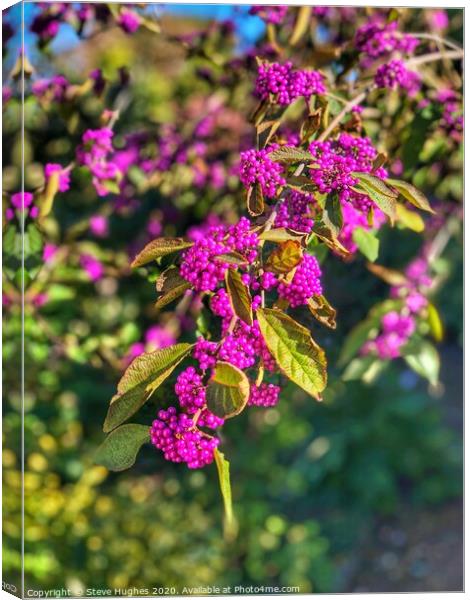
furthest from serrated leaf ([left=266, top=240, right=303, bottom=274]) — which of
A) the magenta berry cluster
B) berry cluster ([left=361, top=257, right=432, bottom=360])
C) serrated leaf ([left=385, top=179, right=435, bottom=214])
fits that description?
berry cluster ([left=361, top=257, right=432, bottom=360])

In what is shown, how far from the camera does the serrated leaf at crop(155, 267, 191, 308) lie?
0.78m

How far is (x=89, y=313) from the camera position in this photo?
199cm

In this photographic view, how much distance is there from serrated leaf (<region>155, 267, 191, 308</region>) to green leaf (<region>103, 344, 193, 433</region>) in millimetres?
50

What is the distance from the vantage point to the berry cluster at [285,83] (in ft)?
3.22

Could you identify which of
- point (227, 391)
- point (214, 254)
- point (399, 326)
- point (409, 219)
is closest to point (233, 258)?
point (214, 254)

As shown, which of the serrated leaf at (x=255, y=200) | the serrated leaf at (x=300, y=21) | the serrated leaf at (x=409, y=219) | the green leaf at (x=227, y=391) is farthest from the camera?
the serrated leaf at (x=300, y=21)

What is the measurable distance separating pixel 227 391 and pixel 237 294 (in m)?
0.09

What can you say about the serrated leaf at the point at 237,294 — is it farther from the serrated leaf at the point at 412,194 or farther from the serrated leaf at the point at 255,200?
the serrated leaf at the point at 412,194

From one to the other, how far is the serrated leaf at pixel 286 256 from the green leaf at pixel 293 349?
0.14 feet

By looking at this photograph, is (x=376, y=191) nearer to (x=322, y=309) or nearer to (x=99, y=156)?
(x=322, y=309)

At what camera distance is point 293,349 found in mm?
751

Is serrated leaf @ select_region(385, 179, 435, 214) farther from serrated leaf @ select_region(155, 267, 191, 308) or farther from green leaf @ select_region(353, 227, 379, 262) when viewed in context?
serrated leaf @ select_region(155, 267, 191, 308)

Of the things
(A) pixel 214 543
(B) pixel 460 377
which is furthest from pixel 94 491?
(B) pixel 460 377

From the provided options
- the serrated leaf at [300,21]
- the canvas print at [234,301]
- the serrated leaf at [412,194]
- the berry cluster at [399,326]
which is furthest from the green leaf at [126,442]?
the serrated leaf at [300,21]
